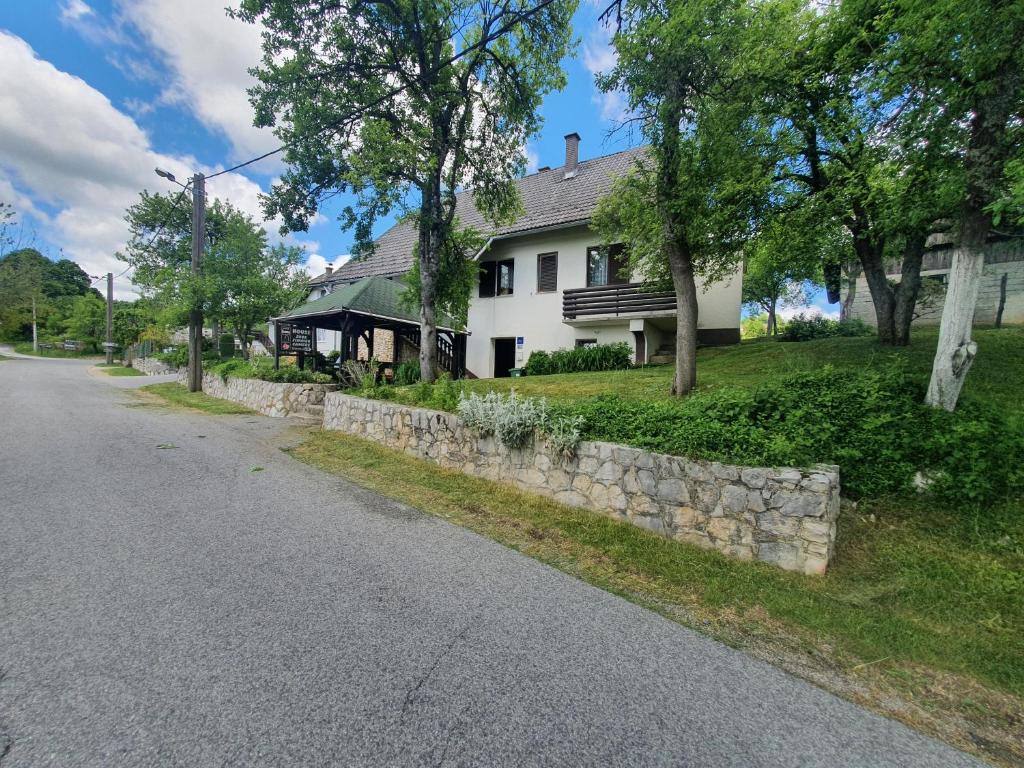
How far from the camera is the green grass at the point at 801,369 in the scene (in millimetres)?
5633

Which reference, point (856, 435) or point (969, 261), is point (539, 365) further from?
point (969, 261)

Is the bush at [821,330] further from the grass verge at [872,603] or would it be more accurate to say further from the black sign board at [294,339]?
the black sign board at [294,339]

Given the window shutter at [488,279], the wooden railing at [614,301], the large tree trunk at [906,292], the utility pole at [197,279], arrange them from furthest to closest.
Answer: the window shutter at [488,279]
the utility pole at [197,279]
the wooden railing at [614,301]
the large tree trunk at [906,292]

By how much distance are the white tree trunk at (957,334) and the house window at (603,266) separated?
32.1 ft

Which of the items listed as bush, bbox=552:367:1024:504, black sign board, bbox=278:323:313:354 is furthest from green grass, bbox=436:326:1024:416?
black sign board, bbox=278:323:313:354

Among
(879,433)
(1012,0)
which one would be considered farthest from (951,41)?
(879,433)

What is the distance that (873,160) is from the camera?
546 centimetres

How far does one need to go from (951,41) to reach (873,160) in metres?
1.51

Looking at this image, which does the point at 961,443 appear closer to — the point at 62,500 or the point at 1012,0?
the point at 1012,0

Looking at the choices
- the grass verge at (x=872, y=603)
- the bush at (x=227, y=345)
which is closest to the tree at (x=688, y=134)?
the grass verge at (x=872, y=603)

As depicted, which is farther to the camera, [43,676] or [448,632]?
[448,632]

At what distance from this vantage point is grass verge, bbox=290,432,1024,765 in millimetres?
2490

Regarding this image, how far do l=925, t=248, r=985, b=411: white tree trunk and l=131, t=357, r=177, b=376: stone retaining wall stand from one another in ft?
100

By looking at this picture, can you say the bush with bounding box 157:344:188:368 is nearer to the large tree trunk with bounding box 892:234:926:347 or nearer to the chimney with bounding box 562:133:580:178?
the chimney with bounding box 562:133:580:178
